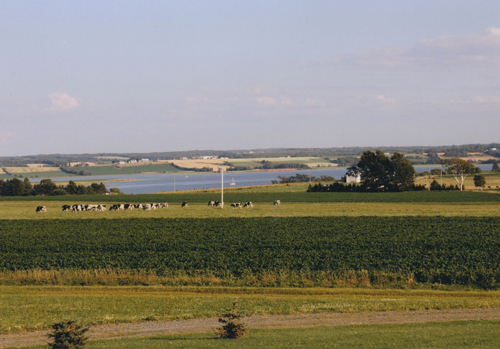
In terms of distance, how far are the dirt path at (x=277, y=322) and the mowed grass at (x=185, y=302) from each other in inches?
19.8

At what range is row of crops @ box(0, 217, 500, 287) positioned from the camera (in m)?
25.8

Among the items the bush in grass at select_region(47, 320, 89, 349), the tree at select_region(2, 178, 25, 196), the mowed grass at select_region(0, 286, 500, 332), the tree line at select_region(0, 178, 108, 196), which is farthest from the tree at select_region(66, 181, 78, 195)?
the bush in grass at select_region(47, 320, 89, 349)

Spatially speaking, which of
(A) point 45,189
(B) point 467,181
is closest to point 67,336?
(A) point 45,189

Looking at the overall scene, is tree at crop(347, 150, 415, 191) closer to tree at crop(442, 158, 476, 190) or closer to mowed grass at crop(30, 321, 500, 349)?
tree at crop(442, 158, 476, 190)

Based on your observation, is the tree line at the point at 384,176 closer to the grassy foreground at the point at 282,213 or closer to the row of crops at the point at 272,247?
the grassy foreground at the point at 282,213

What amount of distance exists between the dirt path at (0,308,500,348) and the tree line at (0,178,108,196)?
10209 centimetres

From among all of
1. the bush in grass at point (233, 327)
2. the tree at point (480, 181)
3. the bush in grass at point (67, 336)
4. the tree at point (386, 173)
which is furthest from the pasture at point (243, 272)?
the tree at point (480, 181)

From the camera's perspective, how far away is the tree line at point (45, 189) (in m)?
115

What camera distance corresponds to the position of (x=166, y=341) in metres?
14.3

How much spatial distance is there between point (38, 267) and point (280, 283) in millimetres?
12683

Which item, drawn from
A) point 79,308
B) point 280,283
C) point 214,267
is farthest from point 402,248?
point 79,308

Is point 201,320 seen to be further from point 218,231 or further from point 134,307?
point 218,231

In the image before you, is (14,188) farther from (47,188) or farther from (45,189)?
(47,188)

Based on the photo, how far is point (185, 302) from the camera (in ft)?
67.6
